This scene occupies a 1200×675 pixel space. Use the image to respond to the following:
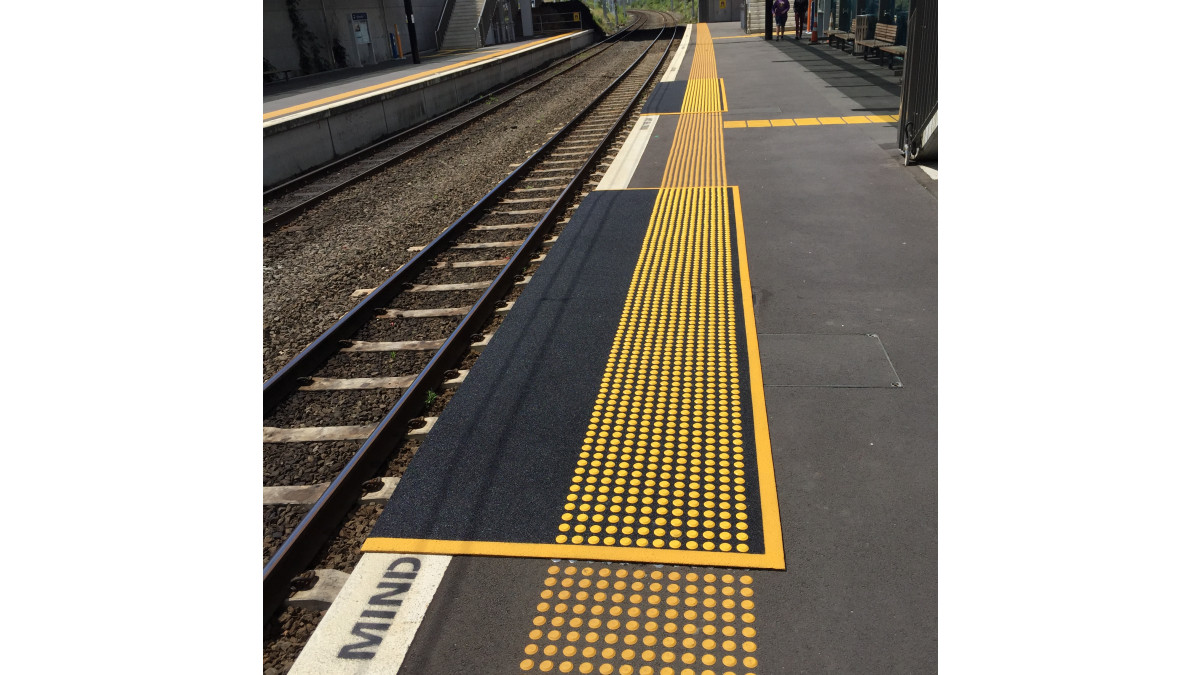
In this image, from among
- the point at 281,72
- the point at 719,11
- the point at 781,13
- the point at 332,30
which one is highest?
the point at 719,11

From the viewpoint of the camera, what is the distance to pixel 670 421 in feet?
14.6

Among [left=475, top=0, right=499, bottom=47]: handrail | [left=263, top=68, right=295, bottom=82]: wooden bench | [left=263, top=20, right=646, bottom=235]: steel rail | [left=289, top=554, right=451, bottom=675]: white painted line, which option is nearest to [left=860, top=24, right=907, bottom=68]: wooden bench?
[left=263, top=20, right=646, bottom=235]: steel rail

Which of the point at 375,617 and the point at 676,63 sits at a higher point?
the point at 676,63

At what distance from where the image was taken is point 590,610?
10.3 ft

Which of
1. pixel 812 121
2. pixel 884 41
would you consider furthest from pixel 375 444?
pixel 884 41

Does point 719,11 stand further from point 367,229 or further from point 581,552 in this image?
point 581,552

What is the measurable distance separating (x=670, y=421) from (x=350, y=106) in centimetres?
1222

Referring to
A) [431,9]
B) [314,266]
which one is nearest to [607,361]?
[314,266]

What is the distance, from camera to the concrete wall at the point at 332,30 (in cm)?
2416

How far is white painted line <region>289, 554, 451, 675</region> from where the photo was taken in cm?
294

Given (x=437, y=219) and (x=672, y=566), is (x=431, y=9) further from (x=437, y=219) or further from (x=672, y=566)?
(x=672, y=566)

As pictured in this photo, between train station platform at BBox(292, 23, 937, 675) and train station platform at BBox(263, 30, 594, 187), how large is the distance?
22.7ft

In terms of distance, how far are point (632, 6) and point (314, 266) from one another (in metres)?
113

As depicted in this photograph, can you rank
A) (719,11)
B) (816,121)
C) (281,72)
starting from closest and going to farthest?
(816,121), (281,72), (719,11)
